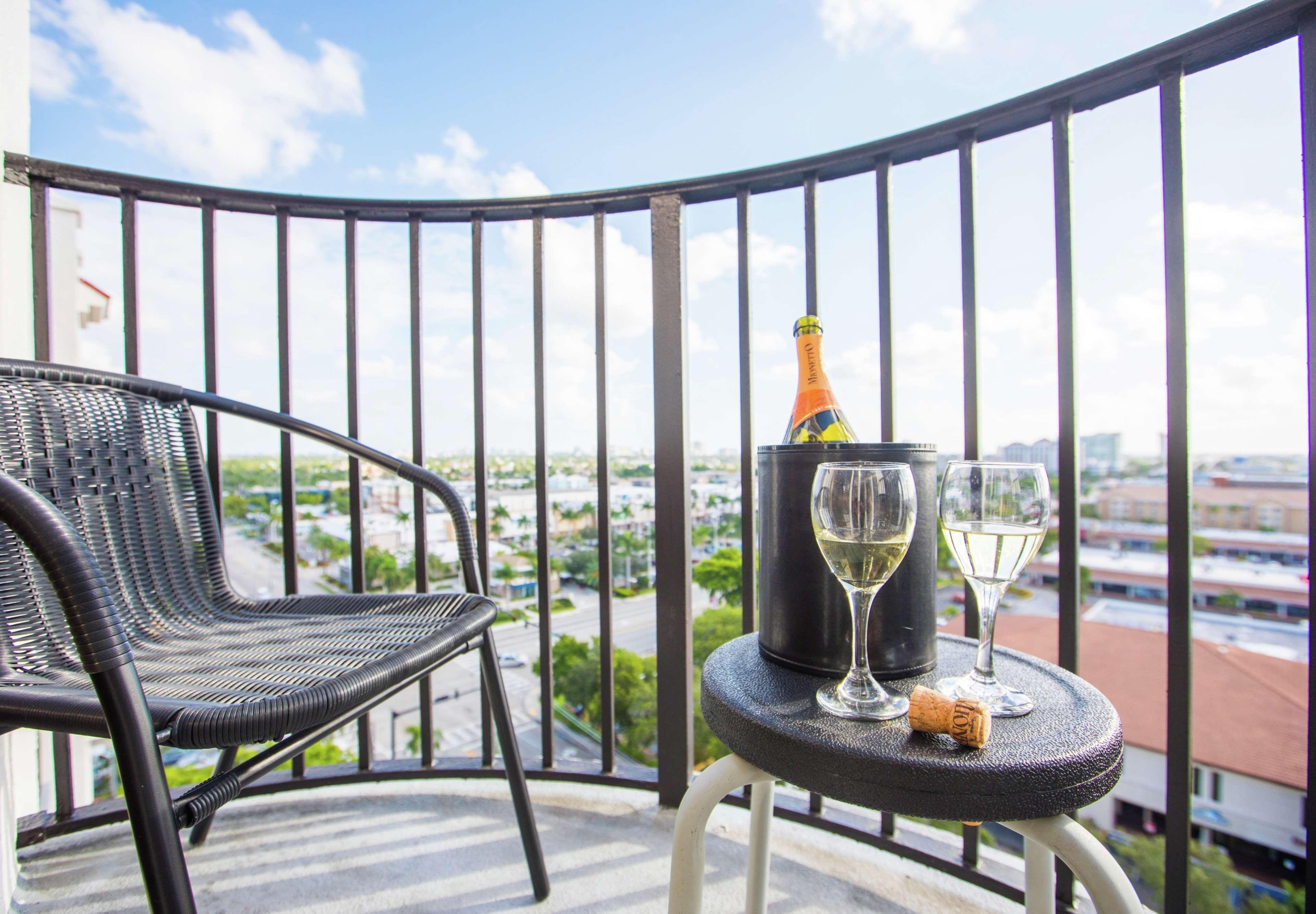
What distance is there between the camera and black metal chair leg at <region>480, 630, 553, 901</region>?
923mm

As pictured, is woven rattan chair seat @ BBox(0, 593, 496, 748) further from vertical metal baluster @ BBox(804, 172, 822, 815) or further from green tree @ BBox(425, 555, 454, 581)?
vertical metal baluster @ BBox(804, 172, 822, 815)

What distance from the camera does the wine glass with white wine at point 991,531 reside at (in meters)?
0.53

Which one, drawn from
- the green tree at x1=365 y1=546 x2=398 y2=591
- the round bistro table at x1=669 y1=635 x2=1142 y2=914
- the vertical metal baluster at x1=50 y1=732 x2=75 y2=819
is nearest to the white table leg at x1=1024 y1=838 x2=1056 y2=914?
the round bistro table at x1=669 y1=635 x2=1142 y2=914

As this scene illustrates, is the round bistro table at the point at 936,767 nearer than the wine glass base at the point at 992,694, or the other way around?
the round bistro table at the point at 936,767

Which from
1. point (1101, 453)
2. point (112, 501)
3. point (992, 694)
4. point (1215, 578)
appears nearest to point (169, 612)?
point (112, 501)

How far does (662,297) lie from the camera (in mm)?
1225

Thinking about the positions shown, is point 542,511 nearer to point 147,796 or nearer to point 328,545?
point 328,545

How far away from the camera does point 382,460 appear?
1.09m

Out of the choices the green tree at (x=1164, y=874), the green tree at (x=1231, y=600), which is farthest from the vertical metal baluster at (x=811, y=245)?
the green tree at (x=1231, y=600)

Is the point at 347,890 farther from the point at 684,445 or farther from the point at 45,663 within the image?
the point at 684,445

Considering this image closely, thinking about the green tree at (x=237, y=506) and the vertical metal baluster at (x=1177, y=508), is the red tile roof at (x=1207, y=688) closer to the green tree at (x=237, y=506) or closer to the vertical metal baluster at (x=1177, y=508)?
the vertical metal baluster at (x=1177, y=508)

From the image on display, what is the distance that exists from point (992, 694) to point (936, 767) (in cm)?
18

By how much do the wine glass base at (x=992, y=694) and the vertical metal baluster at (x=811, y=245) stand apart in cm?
77

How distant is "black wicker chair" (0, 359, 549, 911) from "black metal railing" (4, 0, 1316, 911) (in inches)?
9.1
